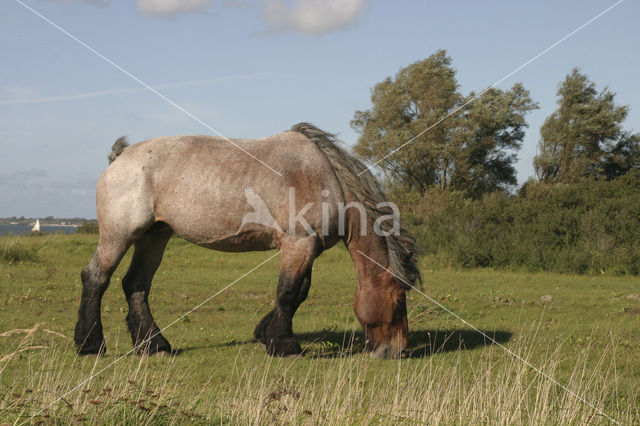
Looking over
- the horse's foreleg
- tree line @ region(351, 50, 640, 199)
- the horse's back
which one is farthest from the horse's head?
tree line @ region(351, 50, 640, 199)

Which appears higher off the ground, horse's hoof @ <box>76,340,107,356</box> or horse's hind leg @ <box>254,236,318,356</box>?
horse's hind leg @ <box>254,236,318,356</box>

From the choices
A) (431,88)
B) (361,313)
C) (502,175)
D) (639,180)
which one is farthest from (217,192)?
(502,175)

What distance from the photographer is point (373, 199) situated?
285 inches

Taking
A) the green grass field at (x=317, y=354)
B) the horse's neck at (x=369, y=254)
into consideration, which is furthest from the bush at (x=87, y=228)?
the horse's neck at (x=369, y=254)

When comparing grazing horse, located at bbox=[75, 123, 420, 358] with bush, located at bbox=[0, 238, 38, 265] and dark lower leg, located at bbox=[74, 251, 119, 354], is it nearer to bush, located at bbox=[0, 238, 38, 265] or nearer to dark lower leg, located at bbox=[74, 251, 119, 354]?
dark lower leg, located at bbox=[74, 251, 119, 354]

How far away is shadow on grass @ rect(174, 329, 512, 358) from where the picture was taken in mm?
7461

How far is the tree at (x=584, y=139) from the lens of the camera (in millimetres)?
37750

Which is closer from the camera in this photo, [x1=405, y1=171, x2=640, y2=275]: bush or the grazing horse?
the grazing horse

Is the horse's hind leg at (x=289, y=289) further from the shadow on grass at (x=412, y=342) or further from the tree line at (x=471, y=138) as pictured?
the tree line at (x=471, y=138)

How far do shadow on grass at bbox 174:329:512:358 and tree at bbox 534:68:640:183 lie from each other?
105 ft

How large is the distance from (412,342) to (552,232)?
13.4m

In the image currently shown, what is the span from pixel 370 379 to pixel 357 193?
2.25m

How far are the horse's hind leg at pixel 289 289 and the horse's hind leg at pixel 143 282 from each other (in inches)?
57.4

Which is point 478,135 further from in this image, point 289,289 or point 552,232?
point 289,289
